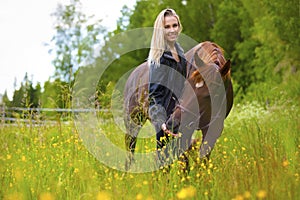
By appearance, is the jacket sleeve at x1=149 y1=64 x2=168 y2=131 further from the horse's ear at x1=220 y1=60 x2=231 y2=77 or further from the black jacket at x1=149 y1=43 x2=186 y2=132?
the horse's ear at x1=220 y1=60 x2=231 y2=77

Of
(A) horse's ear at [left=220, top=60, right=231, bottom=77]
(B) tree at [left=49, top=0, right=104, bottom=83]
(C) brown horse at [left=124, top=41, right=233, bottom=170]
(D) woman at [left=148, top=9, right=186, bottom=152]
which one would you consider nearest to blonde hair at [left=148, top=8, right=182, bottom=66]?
(D) woman at [left=148, top=9, right=186, bottom=152]

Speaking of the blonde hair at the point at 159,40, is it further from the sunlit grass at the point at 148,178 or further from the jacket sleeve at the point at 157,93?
the sunlit grass at the point at 148,178

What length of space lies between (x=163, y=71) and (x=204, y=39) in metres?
19.9

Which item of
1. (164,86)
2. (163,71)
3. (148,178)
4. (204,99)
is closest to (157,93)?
(164,86)

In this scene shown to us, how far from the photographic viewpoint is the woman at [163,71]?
4620mm

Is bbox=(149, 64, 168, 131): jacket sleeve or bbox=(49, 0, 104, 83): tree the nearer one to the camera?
bbox=(149, 64, 168, 131): jacket sleeve

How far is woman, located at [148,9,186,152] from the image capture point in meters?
4.62

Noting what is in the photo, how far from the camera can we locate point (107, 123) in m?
6.81

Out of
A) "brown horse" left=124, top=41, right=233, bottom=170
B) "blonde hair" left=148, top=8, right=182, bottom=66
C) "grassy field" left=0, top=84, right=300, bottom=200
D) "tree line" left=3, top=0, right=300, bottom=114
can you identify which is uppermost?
"tree line" left=3, top=0, right=300, bottom=114

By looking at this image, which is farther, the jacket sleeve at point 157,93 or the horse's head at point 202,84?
the jacket sleeve at point 157,93

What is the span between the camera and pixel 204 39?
2414 centimetres

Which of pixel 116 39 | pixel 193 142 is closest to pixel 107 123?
pixel 193 142

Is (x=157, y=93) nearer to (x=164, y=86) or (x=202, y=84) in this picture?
(x=164, y=86)

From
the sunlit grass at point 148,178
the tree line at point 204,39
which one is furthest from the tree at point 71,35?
the sunlit grass at point 148,178
